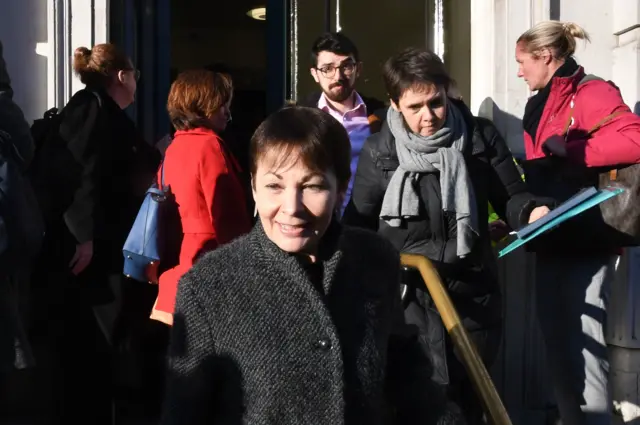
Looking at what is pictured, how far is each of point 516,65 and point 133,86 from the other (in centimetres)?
210

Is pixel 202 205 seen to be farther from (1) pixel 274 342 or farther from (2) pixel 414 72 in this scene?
(1) pixel 274 342

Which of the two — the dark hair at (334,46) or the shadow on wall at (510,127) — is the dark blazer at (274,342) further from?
the shadow on wall at (510,127)

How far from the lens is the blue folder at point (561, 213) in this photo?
3.76 metres

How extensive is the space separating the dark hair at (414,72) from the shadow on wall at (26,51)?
2342mm

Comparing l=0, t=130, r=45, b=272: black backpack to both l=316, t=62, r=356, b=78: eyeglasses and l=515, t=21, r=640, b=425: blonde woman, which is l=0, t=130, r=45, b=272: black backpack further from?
l=515, t=21, r=640, b=425: blonde woman

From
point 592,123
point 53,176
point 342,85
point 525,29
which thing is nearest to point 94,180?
point 53,176

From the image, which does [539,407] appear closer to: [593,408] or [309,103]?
[593,408]

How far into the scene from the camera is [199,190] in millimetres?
4293

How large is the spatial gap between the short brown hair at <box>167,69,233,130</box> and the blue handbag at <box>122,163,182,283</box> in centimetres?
31

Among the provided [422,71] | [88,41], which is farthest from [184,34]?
[422,71]

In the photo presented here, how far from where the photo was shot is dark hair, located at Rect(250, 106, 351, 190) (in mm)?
2346

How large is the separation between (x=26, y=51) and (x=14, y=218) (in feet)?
6.81

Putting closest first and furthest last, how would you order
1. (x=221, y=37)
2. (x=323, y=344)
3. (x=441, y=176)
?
1. (x=323, y=344)
2. (x=441, y=176)
3. (x=221, y=37)

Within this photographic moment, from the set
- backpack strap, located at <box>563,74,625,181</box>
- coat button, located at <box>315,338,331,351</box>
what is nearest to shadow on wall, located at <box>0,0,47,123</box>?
backpack strap, located at <box>563,74,625,181</box>
